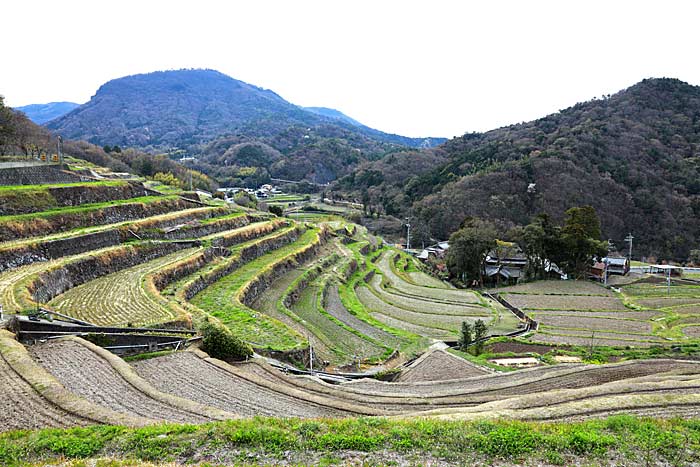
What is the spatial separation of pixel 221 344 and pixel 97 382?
4.55 meters

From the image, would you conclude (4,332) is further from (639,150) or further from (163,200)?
(639,150)

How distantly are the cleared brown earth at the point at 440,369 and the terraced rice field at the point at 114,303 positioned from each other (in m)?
9.80

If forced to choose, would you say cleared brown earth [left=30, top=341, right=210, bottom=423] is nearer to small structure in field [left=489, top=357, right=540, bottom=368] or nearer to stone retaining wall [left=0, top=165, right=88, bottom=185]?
small structure in field [left=489, top=357, right=540, bottom=368]

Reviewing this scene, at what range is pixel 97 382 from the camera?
11.5 meters

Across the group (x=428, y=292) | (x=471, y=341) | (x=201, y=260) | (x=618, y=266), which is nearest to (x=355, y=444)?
(x=471, y=341)

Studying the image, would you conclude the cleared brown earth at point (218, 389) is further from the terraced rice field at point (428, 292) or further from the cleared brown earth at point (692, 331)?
the cleared brown earth at point (692, 331)

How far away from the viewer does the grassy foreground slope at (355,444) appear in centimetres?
780

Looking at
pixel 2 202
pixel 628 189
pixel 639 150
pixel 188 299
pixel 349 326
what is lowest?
pixel 349 326

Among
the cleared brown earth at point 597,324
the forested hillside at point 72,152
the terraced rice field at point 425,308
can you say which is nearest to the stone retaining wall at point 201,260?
the terraced rice field at point 425,308

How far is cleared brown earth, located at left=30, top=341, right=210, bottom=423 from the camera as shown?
1028 centimetres

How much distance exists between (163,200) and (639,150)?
79980 mm

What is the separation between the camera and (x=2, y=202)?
2412cm

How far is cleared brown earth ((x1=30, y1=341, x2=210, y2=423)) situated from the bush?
3577 millimetres

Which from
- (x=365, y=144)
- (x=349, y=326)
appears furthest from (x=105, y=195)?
(x=365, y=144)
